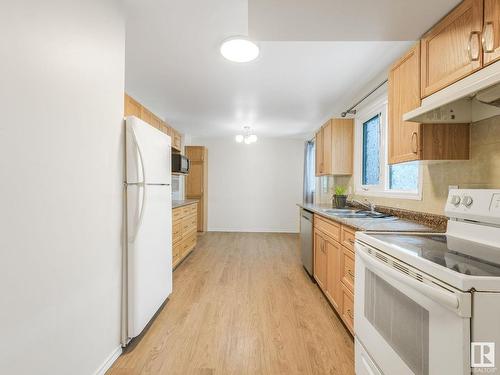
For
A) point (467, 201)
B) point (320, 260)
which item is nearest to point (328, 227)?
point (320, 260)

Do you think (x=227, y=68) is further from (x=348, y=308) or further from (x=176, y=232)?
(x=348, y=308)

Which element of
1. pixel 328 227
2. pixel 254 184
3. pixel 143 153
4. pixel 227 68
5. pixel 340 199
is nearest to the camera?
pixel 143 153

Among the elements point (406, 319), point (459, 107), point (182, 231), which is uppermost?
point (459, 107)

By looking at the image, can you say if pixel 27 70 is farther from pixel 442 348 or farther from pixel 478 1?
pixel 478 1

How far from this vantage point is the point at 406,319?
105cm

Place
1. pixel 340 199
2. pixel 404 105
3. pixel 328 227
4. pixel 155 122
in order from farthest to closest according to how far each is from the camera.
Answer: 1. pixel 155 122
2. pixel 340 199
3. pixel 328 227
4. pixel 404 105

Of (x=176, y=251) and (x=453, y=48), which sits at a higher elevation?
(x=453, y=48)

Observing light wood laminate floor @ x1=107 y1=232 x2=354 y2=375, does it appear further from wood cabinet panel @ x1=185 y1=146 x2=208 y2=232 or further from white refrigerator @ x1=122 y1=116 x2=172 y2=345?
wood cabinet panel @ x1=185 y1=146 x2=208 y2=232

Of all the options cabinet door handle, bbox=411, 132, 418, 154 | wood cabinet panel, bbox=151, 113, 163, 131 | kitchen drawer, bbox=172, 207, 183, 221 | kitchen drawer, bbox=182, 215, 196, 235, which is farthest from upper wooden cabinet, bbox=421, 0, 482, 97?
kitchen drawer, bbox=182, 215, 196, 235

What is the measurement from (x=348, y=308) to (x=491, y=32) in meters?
1.86

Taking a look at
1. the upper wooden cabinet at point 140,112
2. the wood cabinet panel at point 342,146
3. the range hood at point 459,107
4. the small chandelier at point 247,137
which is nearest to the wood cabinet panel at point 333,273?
the range hood at point 459,107

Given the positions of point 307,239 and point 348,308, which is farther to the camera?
point 307,239

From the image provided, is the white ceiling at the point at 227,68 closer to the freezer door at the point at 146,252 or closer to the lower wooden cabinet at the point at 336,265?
the freezer door at the point at 146,252

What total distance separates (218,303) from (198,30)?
8.10 feet
